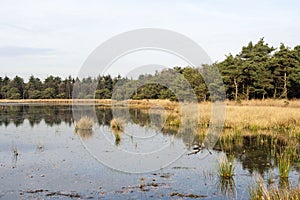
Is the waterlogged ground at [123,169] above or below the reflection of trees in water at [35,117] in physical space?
below

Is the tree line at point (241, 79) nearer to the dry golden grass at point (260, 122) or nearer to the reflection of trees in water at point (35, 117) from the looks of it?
the reflection of trees in water at point (35, 117)

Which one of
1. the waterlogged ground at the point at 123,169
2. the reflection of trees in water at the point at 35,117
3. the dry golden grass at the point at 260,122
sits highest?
the dry golden grass at the point at 260,122

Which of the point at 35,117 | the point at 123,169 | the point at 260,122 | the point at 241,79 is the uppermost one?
the point at 241,79

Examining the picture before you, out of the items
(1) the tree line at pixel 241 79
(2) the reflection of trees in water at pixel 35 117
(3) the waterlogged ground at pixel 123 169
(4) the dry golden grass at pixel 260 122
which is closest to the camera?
(3) the waterlogged ground at pixel 123 169

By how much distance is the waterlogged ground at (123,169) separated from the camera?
8.05 m

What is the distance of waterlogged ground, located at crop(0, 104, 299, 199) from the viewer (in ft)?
26.4

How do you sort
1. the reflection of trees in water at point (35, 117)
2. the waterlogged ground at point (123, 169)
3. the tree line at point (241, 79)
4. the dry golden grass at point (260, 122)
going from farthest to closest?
the tree line at point (241, 79)
the reflection of trees in water at point (35, 117)
the dry golden grass at point (260, 122)
the waterlogged ground at point (123, 169)

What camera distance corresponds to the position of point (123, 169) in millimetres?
10625

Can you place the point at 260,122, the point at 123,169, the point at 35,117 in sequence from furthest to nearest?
the point at 35,117 < the point at 260,122 < the point at 123,169

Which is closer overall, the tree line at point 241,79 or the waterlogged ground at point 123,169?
the waterlogged ground at point 123,169

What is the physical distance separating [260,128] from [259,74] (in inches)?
795

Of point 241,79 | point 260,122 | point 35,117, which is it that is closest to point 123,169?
point 260,122

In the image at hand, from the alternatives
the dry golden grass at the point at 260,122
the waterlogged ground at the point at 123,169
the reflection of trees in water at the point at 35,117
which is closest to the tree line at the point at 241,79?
the reflection of trees in water at the point at 35,117

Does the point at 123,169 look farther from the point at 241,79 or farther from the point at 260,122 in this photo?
the point at 241,79
